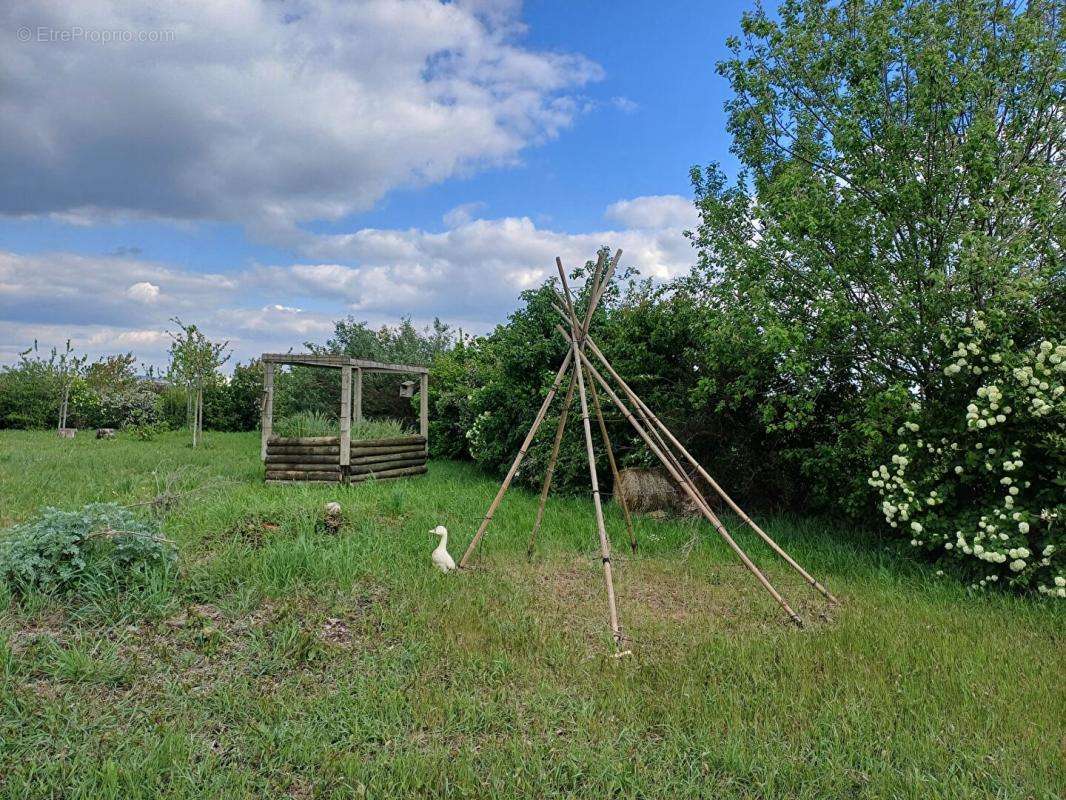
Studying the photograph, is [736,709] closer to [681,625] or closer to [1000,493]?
[681,625]

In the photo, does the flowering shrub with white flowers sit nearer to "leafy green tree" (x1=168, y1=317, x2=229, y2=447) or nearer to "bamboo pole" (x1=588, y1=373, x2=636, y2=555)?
"bamboo pole" (x1=588, y1=373, x2=636, y2=555)

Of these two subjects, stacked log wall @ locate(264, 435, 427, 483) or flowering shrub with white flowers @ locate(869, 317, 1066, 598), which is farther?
stacked log wall @ locate(264, 435, 427, 483)

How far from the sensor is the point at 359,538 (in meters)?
5.59

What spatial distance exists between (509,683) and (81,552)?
2.87 meters

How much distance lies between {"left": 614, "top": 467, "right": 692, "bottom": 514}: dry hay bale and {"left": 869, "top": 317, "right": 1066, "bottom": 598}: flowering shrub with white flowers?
261 cm

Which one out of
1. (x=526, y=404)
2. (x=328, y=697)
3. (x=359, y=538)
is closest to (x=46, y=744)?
(x=328, y=697)

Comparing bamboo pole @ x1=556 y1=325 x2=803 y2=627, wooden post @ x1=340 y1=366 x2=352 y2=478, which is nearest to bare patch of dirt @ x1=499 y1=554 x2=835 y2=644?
bamboo pole @ x1=556 y1=325 x2=803 y2=627

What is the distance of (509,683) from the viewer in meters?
3.40

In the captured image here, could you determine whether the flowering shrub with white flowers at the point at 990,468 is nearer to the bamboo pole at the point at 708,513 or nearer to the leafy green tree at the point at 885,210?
the leafy green tree at the point at 885,210

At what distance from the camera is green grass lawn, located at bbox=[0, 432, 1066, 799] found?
269 centimetres

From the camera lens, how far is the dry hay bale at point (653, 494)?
765 centimetres

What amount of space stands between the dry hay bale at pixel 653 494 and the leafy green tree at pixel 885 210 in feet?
5.06

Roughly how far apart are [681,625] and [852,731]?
132cm

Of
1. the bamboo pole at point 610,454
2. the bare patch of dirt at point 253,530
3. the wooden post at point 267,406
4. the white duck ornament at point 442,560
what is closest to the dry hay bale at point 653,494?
the bamboo pole at point 610,454
